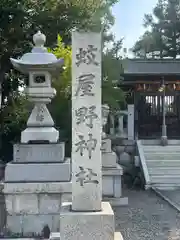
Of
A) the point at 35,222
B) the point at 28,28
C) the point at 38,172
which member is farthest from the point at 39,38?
Result: the point at 28,28

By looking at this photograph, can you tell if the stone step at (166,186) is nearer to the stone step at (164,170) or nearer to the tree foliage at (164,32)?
the stone step at (164,170)

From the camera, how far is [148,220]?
26.2 feet

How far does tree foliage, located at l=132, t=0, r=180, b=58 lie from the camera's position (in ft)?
95.0

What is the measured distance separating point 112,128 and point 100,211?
11.6 meters

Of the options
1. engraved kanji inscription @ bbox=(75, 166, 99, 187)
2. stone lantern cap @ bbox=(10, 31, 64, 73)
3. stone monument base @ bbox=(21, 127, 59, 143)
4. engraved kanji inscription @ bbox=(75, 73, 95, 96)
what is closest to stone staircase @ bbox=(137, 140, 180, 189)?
stone monument base @ bbox=(21, 127, 59, 143)

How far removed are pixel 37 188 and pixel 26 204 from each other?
1.15 feet

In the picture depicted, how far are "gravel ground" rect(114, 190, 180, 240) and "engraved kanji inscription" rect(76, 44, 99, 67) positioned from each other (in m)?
3.34

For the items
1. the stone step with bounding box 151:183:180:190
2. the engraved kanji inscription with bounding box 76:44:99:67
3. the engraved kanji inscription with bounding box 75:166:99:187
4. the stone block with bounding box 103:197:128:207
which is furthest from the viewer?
the stone step with bounding box 151:183:180:190

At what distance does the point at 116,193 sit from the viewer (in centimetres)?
988

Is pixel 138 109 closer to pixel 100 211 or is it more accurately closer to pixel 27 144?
pixel 27 144

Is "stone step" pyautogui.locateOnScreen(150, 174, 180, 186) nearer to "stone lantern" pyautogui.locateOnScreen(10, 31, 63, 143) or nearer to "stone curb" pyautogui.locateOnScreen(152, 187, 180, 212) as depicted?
"stone curb" pyautogui.locateOnScreen(152, 187, 180, 212)

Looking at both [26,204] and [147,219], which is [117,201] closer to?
[147,219]

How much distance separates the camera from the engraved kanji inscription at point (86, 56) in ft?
15.5

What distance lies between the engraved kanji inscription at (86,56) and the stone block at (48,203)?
3053mm
